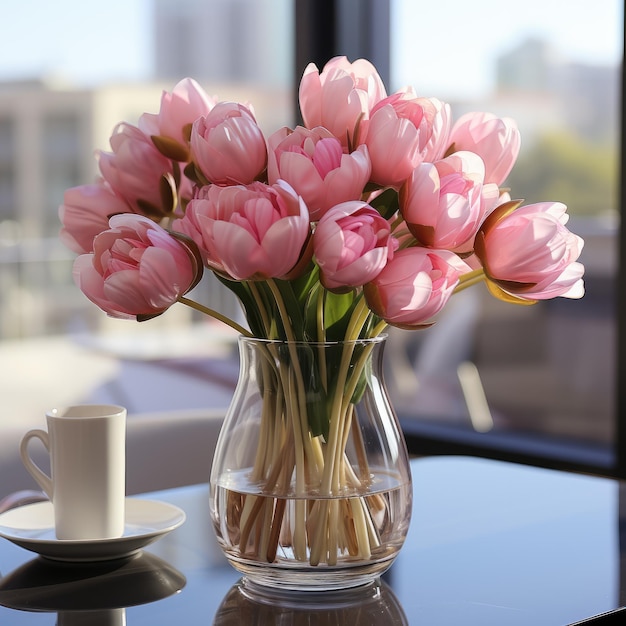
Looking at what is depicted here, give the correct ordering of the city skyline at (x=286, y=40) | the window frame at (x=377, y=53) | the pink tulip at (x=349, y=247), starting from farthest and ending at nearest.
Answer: the city skyline at (x=286, y=40) < the window frame at (x=377, y=53) < the pink tulip at (x=349, y=247)

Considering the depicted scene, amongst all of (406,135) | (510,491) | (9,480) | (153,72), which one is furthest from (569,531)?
(153,72)

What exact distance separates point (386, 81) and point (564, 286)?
224cm

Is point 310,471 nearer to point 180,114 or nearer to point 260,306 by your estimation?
point 260,306

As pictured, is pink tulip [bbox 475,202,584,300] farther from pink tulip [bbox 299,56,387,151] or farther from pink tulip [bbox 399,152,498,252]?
pink tulip [bbox 299,56,387,151]

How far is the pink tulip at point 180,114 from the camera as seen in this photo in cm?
84

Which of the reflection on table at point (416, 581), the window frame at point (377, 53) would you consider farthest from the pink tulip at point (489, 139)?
the window frame at point (377, 53)

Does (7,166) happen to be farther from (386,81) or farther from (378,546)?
(378,546)

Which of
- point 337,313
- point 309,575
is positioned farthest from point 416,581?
point 337,313

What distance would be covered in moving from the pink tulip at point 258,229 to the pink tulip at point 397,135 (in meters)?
0.08

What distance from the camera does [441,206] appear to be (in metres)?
0.74

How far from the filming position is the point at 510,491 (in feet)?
4.02

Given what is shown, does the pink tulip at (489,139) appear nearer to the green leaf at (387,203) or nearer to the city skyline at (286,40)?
the green leaf at (387,203)

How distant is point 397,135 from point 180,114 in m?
0.20

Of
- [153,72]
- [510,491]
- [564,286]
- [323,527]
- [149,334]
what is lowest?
[149,334]
